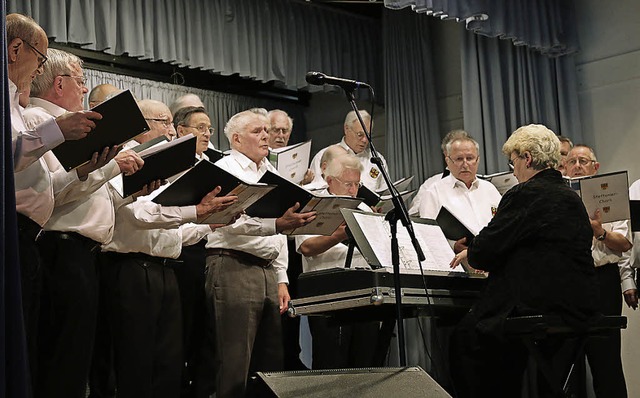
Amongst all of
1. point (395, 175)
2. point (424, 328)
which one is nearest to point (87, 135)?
point (424, 328)

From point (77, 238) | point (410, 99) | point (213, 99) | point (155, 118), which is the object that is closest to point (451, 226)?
point (155, 118)

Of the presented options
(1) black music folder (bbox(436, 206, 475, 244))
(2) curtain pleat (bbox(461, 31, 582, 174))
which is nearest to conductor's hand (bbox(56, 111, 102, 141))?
(1) black music folder (bbox(436, 206, 475, 244))

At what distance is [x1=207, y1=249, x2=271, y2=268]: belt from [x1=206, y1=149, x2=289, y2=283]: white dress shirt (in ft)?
0.05

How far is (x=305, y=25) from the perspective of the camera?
7191 mm

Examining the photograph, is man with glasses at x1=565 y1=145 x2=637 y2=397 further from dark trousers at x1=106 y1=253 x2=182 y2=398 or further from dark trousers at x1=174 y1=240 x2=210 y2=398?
dark trousers at x1=106 y1=253 x2=182 y2=398

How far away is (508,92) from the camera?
619cm

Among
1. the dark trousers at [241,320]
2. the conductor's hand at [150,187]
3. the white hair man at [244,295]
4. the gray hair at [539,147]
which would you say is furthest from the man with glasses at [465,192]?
the conductor's hand at [150,187]

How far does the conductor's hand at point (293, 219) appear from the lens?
387 cm

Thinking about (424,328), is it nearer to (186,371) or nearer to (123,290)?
(186,371)

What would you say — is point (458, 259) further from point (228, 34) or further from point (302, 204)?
point (228, 34)

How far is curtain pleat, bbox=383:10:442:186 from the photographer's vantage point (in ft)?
22.3

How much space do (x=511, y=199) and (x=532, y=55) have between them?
277 centimetres

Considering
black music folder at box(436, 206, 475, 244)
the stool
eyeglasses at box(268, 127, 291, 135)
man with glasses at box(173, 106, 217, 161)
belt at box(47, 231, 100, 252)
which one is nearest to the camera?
belt at box(47, 231, 100, 252)

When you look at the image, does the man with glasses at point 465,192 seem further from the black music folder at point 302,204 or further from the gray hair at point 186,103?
the gray hair at point 186,103
